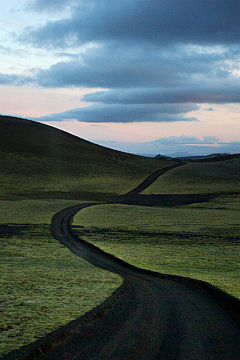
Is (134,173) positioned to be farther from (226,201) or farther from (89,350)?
(89,350)

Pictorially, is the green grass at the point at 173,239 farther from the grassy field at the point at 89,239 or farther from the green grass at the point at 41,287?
the green grass at the point at 41,287

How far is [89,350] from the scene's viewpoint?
6469 millimetres

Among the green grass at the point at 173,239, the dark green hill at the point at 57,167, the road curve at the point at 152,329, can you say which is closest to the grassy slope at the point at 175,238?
the green grass at the point at 173,239

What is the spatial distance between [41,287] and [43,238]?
45.0ft

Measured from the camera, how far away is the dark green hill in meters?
61.7

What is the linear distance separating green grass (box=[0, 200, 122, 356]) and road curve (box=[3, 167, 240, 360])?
518 mm

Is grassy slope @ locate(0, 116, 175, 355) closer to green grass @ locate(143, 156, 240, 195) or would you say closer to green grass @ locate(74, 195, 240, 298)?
green grass @ locate(74, 195, 240, 298)

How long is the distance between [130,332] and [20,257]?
1170 cm

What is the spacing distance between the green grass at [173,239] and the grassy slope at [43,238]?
4.13 meters

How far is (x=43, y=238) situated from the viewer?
2419 centimetres

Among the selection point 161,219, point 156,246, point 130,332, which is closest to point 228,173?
point 161,219

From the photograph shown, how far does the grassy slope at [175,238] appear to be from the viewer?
1591 centimetres

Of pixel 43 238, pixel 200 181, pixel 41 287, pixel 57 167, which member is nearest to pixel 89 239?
pixel 43 238

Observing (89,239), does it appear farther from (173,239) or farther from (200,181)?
(200,181)
